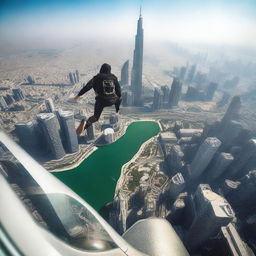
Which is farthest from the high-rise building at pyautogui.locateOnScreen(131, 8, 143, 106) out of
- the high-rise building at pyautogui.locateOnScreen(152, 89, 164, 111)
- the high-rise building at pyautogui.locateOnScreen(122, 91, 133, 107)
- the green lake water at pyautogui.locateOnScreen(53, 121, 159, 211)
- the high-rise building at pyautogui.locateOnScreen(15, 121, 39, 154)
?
the high-rise building at pyautogui.locateOnScreen(15, 121, 39, 154)

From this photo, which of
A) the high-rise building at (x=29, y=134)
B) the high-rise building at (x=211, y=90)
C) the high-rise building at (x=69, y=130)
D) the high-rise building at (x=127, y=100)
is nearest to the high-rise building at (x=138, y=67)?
the high-rise building at (x=127, y=100)

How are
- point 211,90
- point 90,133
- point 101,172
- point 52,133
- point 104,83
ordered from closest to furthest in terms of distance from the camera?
1. point 104,83
2. point 52,133
3. point 101,172
4. point 90,133
5. point 211,90

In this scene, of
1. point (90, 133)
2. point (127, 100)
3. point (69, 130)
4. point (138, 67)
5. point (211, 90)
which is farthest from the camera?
point (211, 90)

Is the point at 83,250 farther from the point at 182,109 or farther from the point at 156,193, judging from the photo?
the point at 182,109

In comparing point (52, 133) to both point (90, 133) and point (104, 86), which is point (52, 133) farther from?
point (104, 86)

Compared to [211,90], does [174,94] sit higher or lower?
higher

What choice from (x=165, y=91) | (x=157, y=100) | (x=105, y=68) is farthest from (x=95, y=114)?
(x=165, y=91)

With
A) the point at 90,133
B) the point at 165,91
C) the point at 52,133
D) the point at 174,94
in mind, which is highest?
the point at 52,133
